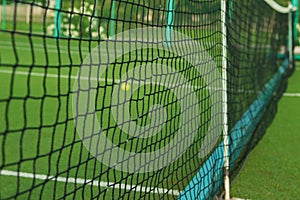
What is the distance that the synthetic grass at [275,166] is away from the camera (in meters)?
3.74

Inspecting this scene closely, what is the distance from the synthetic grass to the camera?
3.74 metres

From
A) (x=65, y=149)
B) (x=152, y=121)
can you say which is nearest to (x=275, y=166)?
(x=152, y=121)

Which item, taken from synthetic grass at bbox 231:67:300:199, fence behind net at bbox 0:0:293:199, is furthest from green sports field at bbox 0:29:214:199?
synthetic grass at bbox 231:67:300:199

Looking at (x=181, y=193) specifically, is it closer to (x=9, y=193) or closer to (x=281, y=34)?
(x=9, y=193)

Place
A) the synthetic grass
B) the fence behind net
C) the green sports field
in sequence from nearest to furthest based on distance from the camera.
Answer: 1. the green sports field
2. the fence behind net
3. the synthetic grass

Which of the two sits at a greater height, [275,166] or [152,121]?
[152,121]

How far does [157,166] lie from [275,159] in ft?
4.68

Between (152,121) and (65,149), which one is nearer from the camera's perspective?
(152,121)

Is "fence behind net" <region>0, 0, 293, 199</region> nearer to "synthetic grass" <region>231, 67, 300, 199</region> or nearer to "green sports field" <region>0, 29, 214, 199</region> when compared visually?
"green sports field" <region>0, 29, 214, 199</region>

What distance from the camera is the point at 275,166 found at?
442cm

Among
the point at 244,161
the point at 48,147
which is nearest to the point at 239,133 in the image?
the point at 244,161

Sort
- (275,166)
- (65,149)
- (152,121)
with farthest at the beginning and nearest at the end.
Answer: (65,149), (275,166), (152,121)

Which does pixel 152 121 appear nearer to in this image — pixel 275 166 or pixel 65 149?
pixel 65 149

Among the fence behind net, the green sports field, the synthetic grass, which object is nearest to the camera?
the green sports field
